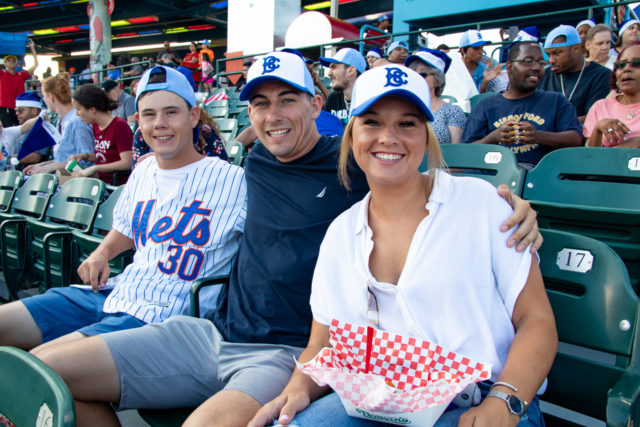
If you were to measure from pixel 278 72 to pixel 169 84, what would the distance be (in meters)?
0.65

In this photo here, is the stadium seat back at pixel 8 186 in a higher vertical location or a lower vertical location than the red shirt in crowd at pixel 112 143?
lower

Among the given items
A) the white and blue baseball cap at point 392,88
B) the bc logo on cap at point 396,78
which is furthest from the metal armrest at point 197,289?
the bc logo on cap at point 396,78

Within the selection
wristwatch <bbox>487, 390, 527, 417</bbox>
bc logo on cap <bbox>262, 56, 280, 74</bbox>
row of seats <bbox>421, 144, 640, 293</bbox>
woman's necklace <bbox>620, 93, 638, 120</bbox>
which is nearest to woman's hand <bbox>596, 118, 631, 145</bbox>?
woman's necklace <bbox>620, 93, 638, 120</bbox>

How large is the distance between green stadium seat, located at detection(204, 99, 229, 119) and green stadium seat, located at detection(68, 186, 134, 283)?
4986 mm

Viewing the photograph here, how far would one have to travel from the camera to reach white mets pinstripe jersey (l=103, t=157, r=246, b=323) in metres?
1.93

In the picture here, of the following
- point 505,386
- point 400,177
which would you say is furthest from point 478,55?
point 505,386

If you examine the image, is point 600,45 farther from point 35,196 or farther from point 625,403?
point 35,196

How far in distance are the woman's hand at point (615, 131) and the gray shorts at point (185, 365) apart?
2.37 meters

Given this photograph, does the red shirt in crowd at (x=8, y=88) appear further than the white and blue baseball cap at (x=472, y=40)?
Yes

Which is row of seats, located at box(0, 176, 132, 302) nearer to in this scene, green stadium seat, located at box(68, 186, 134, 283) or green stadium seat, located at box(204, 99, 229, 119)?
green stadium seat, located at box(68, 186, 134, 283)

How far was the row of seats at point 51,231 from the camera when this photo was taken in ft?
9.26

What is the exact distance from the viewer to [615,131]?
9.02 ft

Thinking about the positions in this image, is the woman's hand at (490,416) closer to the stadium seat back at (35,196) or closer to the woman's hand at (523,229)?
the woman's hand at (523,229)

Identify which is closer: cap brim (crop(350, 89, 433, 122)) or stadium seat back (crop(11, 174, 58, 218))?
cap brim (crop(350, 89, 433, 122))
